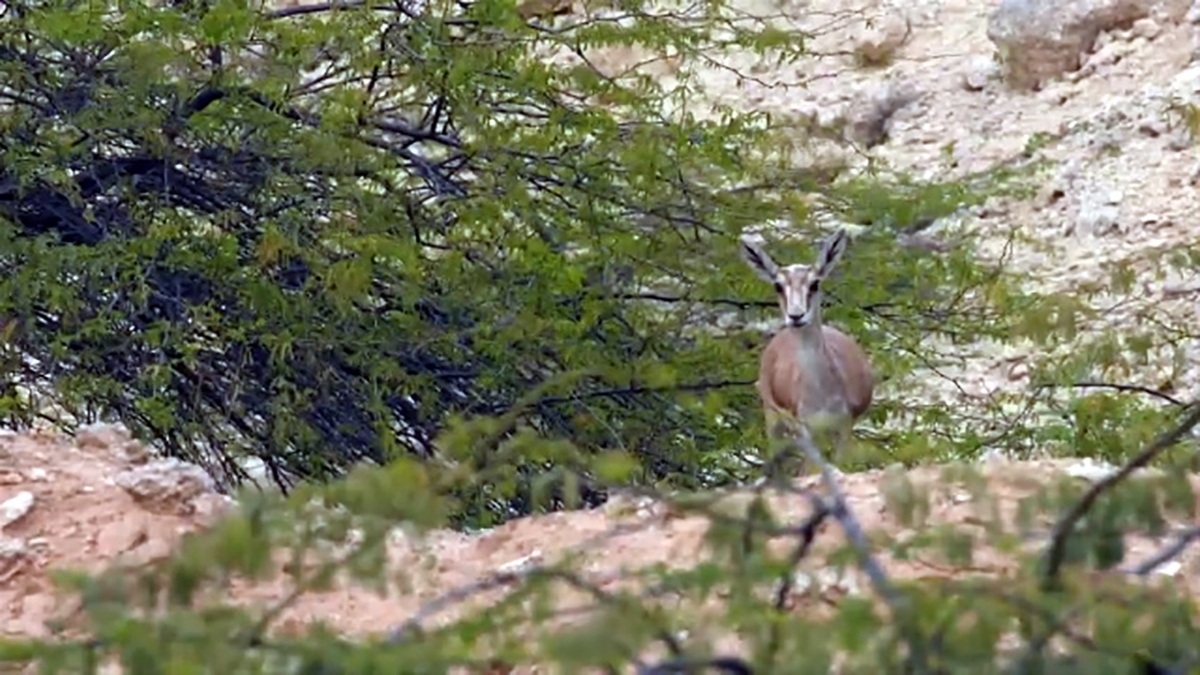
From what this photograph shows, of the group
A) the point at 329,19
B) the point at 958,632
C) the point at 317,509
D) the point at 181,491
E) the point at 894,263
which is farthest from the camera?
the point at 894,263

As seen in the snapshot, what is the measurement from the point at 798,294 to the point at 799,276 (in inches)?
4.0

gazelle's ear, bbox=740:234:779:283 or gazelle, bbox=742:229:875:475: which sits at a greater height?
gazelle's ear, bbox=740:234:779:283

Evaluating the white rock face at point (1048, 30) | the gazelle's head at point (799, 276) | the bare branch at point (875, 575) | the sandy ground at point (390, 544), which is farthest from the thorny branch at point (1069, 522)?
the white rock face at point (1048, 30)

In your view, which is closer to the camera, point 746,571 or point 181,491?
point 746,571

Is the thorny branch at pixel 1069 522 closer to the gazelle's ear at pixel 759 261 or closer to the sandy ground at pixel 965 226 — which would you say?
the sandy ground at pixel 965 226

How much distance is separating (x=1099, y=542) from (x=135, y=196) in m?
6.38

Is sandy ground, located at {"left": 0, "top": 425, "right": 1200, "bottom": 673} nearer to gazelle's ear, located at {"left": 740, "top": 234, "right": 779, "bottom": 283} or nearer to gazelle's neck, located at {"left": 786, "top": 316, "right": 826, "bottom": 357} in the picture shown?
gazelle's neck, located at {"left": 786, "top": 316, "right": 826, "bottom": 357}

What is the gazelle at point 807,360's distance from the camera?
838cm

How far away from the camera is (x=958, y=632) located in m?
3.44

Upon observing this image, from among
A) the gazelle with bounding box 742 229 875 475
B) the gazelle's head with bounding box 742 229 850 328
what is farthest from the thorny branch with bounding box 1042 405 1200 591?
the gazelle's head with bounding box 742 229 850 328

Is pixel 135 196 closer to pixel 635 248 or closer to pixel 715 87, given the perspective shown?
pixel 635 248

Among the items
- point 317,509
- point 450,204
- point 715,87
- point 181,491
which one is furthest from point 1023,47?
point 317,509

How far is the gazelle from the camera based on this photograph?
8375 mm

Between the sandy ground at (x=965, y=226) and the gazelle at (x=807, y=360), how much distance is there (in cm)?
136
